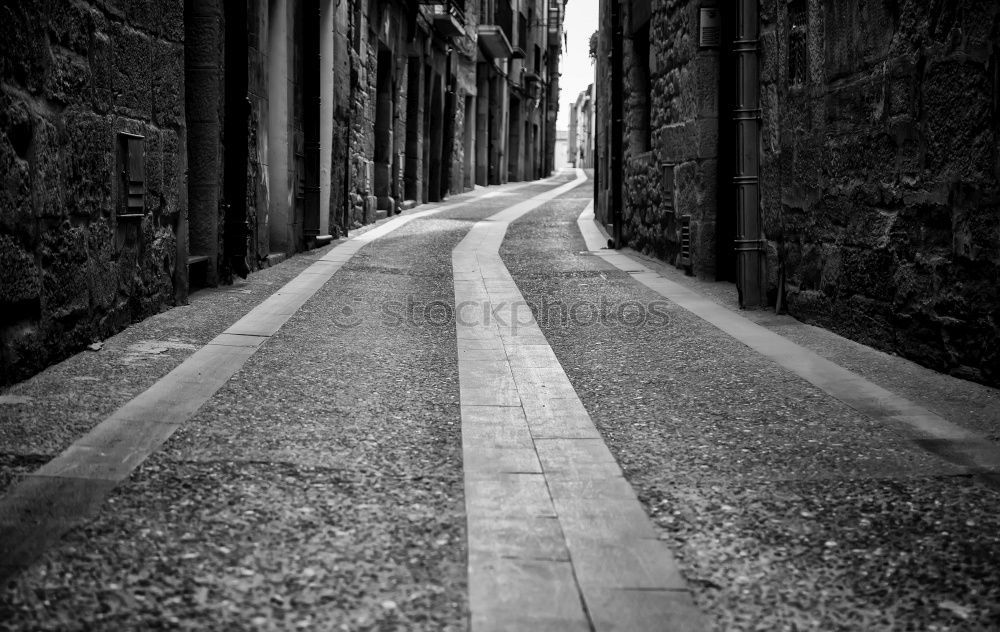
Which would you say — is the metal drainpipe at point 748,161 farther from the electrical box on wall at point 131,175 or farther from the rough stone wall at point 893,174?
the electrical box on wall at point 131,175

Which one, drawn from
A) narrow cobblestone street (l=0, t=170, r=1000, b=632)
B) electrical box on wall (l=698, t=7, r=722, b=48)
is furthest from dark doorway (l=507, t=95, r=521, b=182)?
narrow cobblestone street (l=0, t=170, r=1000, b=632)

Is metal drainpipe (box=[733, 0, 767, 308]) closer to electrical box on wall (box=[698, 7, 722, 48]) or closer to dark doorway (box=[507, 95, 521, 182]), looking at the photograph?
electrical box on wall (box=[698, 7, 722, 48])

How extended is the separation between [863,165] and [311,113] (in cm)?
646

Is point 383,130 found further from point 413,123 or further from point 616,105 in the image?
point 616,105

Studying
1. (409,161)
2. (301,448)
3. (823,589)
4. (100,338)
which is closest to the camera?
(823,589)

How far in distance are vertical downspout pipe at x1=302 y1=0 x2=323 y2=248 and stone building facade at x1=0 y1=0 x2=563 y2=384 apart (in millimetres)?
14

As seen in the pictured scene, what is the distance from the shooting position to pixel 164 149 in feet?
20.4

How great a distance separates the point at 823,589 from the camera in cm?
230

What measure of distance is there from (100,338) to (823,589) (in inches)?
155

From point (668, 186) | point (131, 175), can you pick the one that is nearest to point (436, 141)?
point (668, 186)

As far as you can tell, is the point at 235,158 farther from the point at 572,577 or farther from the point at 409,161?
the point at 409,161

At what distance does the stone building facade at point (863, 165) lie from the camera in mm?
4367

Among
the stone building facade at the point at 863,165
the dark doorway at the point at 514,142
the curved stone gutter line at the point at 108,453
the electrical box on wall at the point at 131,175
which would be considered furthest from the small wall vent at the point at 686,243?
the dark doorway at the point at 514,142

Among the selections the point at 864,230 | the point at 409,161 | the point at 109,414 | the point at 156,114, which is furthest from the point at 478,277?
the point at 409,161
